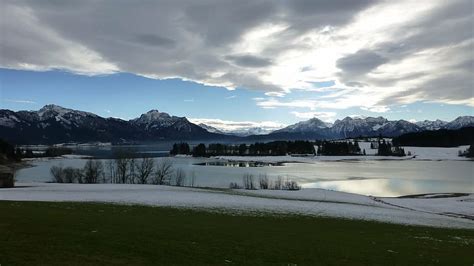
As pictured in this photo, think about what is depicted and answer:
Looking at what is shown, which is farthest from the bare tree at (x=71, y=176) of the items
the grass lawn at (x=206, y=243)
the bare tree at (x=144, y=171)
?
the grass lawn at (x=206, y=243)

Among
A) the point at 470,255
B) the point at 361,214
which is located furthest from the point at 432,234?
the point at 361,214

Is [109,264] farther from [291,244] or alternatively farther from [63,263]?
[291,244]

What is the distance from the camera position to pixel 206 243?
681 inches

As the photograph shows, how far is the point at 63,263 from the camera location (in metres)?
12.0

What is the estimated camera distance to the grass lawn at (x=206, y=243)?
13641 mm

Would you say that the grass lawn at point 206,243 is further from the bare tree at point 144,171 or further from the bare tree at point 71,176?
the bare tree at point 71,176

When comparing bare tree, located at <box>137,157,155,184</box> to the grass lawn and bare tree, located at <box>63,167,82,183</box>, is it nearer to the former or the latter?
bare tree, located at <box>63,167,82,183</box>

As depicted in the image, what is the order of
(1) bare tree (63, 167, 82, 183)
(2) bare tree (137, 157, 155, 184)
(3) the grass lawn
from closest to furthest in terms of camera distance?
(3) the grass lawn < (2) bare tree (137, 157, 155, 184) < (1) bare tree (63, 167, 82, 183)

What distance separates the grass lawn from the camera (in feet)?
44.8

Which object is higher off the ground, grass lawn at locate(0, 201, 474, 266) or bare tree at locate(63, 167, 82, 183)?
grass lawn at locate(0, 201, 474, 266)

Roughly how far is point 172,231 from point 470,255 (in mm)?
13575

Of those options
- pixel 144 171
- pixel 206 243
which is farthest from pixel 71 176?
pixel 206 243

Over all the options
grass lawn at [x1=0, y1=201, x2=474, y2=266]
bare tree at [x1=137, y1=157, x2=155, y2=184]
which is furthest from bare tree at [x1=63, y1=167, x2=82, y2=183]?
grass lawn at [x1=0, y1=201, x2=474, y2=266]

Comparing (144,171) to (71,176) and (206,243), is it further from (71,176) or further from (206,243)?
(206,243)
